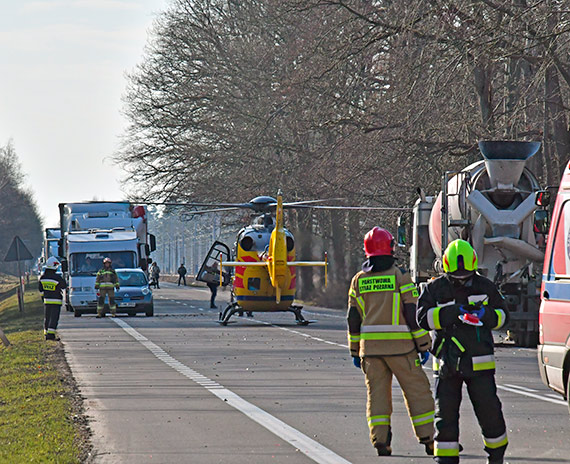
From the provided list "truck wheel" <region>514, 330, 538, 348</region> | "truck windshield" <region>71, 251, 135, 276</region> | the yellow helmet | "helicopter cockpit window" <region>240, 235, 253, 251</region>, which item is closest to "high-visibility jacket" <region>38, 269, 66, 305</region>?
"helicopter cockpit window" <region>240, 235, 253, 251</region>

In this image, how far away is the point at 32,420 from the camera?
1225 cm

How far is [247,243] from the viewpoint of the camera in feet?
103

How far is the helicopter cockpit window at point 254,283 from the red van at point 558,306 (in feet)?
65.4

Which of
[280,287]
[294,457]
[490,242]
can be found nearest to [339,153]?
[280,287]

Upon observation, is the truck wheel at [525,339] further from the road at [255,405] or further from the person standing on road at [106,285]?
the person standing on road at [106,285]

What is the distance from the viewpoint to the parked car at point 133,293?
121ft

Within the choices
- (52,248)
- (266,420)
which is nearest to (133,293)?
(266,420)

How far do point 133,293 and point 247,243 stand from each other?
6887mm

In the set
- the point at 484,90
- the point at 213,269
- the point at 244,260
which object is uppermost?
the point at 484,90

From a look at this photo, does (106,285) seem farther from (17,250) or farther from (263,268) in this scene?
(263,268)

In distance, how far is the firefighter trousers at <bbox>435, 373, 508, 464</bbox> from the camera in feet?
28.1

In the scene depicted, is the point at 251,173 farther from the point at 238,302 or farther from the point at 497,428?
the point at 497,428

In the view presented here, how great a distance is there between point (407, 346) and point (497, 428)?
125cm

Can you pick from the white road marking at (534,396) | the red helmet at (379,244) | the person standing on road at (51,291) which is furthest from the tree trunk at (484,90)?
the red helmet at (379,244)
